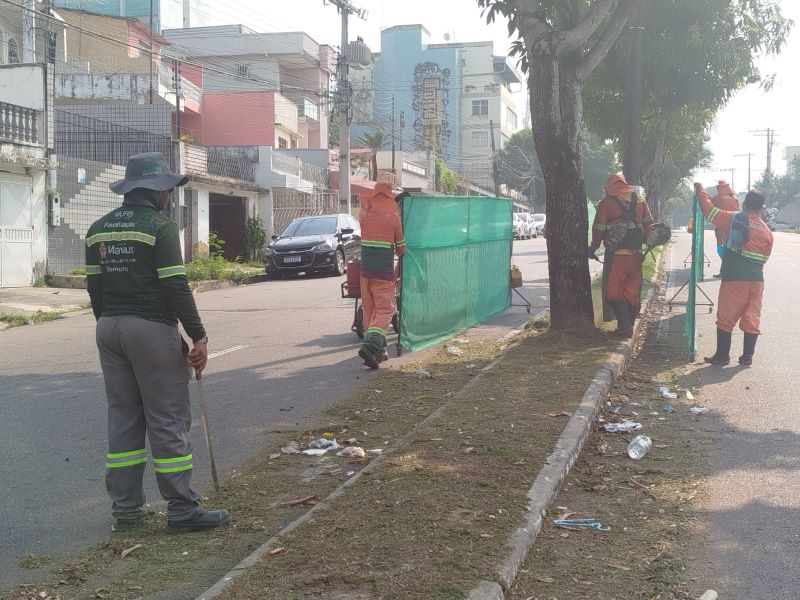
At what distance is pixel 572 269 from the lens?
1039 centimetres

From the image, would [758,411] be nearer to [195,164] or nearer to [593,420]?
[593,420]

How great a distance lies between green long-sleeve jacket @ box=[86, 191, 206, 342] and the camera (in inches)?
175

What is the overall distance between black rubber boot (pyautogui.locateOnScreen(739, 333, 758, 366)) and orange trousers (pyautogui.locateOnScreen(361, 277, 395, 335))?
12.9 feet

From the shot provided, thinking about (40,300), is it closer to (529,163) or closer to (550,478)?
(550,478)

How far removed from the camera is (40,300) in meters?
16.8

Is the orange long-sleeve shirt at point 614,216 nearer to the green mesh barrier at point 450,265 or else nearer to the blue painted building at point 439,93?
the green mesh barrier at point 450,265

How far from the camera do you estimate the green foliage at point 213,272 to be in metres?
21.1

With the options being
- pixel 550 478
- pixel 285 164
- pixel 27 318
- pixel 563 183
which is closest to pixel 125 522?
pixel 550 478

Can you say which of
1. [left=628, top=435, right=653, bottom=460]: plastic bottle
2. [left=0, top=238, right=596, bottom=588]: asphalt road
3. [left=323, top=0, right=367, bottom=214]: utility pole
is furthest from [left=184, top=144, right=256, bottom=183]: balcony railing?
[left=628, top=435, right=653, bottom=460]: plastic bottle

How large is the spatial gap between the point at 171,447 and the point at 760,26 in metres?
20.3

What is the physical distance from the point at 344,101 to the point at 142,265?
88.4 ft

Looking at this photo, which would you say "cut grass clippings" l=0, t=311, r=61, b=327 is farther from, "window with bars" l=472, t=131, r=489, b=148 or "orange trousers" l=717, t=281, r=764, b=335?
"window with bars" l=472, t=131, r=489, b=148

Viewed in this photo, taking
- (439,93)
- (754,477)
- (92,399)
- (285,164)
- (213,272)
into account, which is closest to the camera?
(754,477)

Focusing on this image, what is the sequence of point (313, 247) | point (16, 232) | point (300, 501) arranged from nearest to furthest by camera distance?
point (300, 501) < point (16, 232) < point (313, 247)
